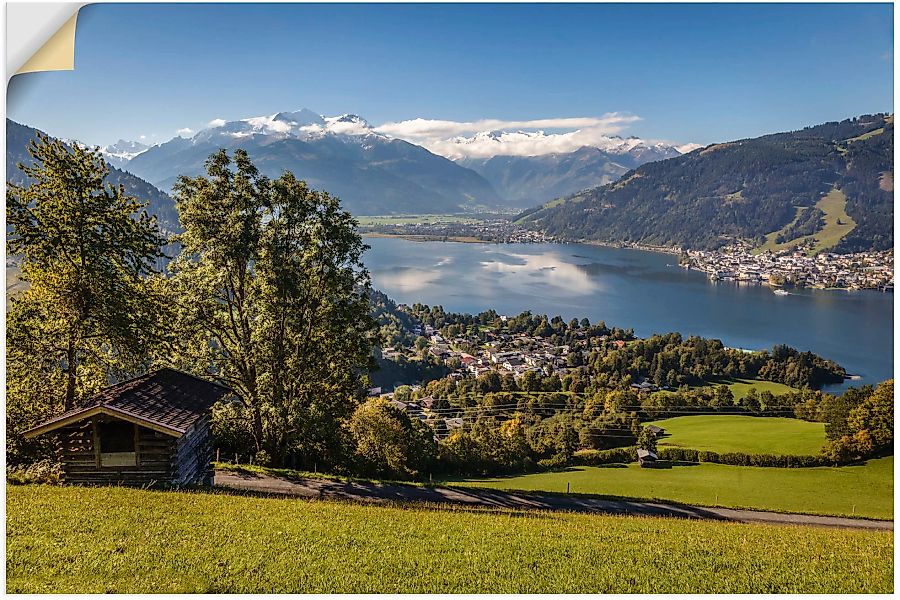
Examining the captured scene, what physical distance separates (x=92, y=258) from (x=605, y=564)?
5865 millimetres

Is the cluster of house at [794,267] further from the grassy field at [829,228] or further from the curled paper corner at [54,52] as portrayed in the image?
the curled paper corner at [54,52]

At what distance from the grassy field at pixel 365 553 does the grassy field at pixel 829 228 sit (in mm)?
83874

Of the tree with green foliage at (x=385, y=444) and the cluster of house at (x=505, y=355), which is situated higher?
the tree with green foliage at (x=385, y=444)

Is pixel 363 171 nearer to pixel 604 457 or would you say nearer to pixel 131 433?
pixel 604 457

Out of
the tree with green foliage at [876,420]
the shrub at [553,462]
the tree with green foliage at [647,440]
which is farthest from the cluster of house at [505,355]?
the tree with green foliage at [876,420]

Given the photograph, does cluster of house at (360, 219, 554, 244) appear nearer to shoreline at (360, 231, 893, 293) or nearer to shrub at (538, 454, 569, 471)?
shoreline at (360, 231, 893, 293)

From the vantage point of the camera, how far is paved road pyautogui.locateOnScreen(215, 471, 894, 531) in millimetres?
6539

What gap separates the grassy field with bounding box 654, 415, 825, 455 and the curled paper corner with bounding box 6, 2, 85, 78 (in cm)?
1883

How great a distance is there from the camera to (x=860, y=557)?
382 centimetres

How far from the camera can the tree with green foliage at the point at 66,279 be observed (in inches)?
219

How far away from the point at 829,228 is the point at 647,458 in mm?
83560

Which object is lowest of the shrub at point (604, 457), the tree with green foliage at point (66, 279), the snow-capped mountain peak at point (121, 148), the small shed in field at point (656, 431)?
the small shed in field at point (656, 431)

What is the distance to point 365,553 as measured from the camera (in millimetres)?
3600

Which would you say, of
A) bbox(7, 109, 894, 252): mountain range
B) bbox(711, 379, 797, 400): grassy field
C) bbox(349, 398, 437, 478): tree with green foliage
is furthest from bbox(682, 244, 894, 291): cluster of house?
bbox(349, 398, 437, 478): tree with green foliage
